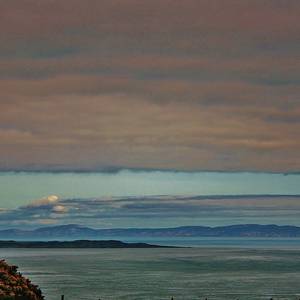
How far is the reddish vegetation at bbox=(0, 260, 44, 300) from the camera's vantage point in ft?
159

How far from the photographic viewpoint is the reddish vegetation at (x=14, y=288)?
48525 mm

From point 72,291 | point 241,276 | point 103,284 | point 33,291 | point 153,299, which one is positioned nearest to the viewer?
point 33,291

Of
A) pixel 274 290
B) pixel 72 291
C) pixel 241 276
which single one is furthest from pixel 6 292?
pixel 241 276

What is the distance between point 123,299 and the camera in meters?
84.8

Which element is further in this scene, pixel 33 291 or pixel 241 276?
pixel 241 276

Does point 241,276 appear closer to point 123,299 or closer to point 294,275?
point 294,275

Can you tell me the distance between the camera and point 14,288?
163 ft

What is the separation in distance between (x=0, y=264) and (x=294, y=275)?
87.5m

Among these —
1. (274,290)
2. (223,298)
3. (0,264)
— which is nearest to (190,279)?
(274,290)

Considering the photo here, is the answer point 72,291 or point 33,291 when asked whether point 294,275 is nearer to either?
point 72,291

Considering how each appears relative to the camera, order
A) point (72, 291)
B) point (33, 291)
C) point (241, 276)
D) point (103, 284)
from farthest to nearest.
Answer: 1. point (241, 276)
2. point (103, 284)
3. point (72, 291)
4. point (33, 291)

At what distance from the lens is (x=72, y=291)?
94.7m

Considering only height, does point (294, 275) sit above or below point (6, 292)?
above

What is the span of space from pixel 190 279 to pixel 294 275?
924 inches
